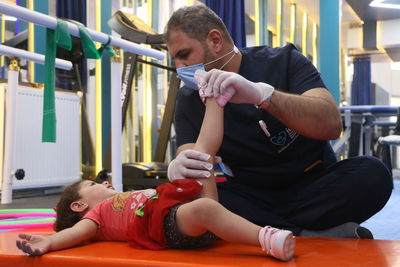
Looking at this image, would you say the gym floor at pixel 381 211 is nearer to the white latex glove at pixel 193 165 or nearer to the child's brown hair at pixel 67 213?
the white latex glove at pixel 193 165

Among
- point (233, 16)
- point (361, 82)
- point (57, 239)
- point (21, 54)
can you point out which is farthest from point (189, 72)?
point (361, 82)

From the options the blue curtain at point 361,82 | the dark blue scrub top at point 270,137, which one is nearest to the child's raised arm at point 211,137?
the dark blue scrub top at point 270,137

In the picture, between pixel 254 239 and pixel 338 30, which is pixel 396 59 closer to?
pixel 338 30

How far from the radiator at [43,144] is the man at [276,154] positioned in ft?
7.96

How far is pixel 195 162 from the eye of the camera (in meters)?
1.21

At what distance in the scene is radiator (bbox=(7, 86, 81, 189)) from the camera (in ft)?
11.9

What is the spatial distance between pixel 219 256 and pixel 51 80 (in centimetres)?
115

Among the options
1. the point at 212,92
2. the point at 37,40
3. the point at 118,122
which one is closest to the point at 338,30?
the point at 37,40

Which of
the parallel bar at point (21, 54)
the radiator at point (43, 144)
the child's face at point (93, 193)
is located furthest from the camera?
the radiator at point (43, 144)

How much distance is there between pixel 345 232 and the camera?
55.4 inches

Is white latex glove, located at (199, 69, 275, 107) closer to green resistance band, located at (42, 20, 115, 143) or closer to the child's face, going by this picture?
the child's face

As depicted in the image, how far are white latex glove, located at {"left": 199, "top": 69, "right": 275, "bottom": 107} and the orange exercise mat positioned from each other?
390mm

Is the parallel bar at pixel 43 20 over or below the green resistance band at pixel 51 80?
over

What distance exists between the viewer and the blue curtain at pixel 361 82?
433 inches
